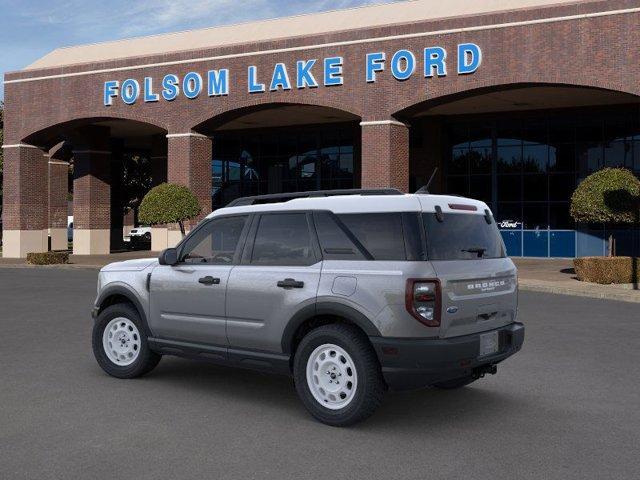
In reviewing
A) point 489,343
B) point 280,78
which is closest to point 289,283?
point 489,343

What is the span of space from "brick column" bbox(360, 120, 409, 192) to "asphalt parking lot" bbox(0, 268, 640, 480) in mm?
18037

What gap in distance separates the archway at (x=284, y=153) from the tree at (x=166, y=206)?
7.38 m

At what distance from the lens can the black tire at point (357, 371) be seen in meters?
6.02

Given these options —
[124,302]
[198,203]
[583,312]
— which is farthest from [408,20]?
[124,302]

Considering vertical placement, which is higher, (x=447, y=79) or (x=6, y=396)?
(x=447, y=79)

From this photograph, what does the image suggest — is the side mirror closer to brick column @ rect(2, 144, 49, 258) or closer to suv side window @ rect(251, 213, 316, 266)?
suv side window @ rect(251, 213, 316, 266)

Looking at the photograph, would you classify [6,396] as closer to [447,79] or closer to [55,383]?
[55,383]

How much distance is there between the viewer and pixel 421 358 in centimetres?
585

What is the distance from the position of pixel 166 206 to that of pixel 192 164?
3.66 metres

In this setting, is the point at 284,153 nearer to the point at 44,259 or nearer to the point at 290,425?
the point at 44,259

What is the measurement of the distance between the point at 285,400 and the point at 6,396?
266cm

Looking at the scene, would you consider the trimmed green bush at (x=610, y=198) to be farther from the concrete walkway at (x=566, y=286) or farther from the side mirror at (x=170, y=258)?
the side mirror at (x=170, y=258)

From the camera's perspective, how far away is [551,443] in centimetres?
571

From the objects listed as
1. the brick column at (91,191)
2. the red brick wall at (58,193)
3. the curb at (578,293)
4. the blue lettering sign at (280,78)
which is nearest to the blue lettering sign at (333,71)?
the blue lettering sign at (280,78)
